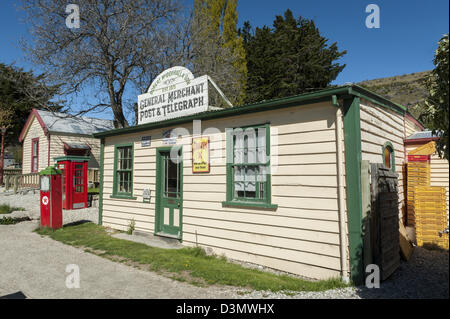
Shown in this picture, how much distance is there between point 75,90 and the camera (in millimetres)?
16234

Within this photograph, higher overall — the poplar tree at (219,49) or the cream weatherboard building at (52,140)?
the poplar tree at (219,49)

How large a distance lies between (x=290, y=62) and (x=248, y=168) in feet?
69.9

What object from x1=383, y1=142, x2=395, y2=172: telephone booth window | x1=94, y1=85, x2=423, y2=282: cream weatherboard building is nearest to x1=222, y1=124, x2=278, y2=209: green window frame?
x1=94, y1=85, x2=423, y2=282: cream weatherboard building

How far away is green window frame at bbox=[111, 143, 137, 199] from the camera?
9.11 m

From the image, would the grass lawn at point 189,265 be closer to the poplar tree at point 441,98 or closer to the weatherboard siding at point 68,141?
the poplar tree at point 441,98

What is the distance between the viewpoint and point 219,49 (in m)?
21.0

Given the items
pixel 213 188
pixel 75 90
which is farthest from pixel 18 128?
pixel 213 188

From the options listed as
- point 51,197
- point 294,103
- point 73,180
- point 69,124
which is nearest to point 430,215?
point 294,103

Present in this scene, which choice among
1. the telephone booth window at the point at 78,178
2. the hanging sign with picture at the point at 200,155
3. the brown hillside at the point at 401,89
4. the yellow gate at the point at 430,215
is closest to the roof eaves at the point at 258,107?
the hanging sign with picture at the point at 200,155

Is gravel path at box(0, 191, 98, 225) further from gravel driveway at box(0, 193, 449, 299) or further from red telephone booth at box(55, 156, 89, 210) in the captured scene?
gravel driveway at box(0, 193, 449, 299)

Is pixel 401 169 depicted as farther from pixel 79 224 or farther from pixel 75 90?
pixel 75 90

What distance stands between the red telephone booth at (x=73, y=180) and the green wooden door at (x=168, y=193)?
22.5 feet

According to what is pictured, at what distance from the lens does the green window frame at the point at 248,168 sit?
19.3ft
